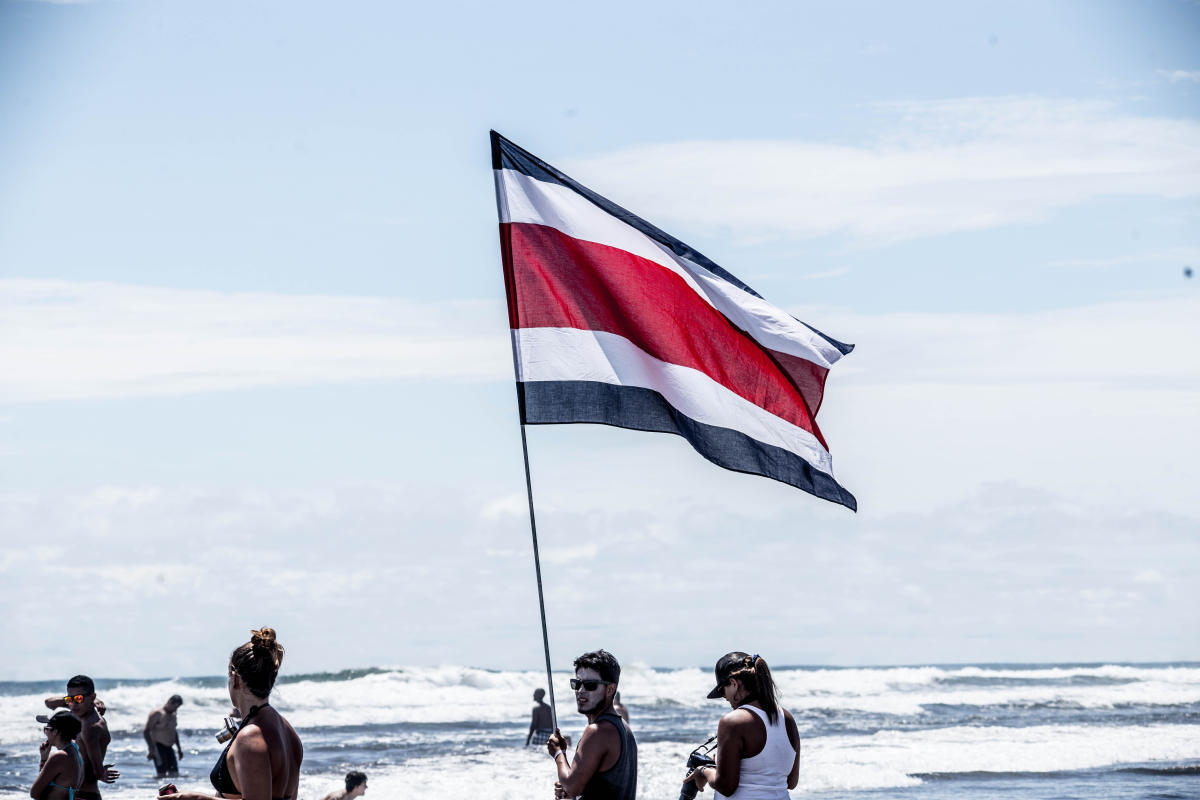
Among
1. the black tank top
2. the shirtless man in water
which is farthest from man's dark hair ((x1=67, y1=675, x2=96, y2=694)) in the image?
the shirtless man in water

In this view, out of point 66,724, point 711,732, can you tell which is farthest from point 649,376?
point 711,732

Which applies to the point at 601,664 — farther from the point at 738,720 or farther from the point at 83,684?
the point at 83,684

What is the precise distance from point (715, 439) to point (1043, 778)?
15.1 m

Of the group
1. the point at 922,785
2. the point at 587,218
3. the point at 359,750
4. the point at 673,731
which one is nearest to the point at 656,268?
the point at 587,218

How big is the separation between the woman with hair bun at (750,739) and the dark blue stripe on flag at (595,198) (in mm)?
2007

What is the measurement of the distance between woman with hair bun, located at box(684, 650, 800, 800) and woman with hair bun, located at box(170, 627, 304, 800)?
1982 mm

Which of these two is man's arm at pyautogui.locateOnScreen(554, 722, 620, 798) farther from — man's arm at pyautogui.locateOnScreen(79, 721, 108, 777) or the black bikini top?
man's arm at pyautogui.locateOnScreen(79, 721, 108, 777)

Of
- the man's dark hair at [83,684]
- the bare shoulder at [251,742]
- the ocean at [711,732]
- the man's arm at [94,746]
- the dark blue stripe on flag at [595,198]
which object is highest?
the dark blue stripe on flag at [595,198]

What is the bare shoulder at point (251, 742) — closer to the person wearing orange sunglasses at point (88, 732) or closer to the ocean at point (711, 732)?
the person wearing orange sunglasses at point (88, 732)

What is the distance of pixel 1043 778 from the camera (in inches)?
769

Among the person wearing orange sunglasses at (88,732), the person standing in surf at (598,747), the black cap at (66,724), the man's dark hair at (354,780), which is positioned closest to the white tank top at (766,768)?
the person standing in surf at (598,747)

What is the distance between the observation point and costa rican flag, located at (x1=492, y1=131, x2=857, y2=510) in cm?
632

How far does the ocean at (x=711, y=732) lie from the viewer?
1942 cm

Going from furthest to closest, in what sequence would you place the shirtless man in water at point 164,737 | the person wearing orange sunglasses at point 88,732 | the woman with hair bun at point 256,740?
the shirtless man in water at point 164,737
the person wearing orange sunglasses at point 88,732
the woman with hair bun at point 256,740
